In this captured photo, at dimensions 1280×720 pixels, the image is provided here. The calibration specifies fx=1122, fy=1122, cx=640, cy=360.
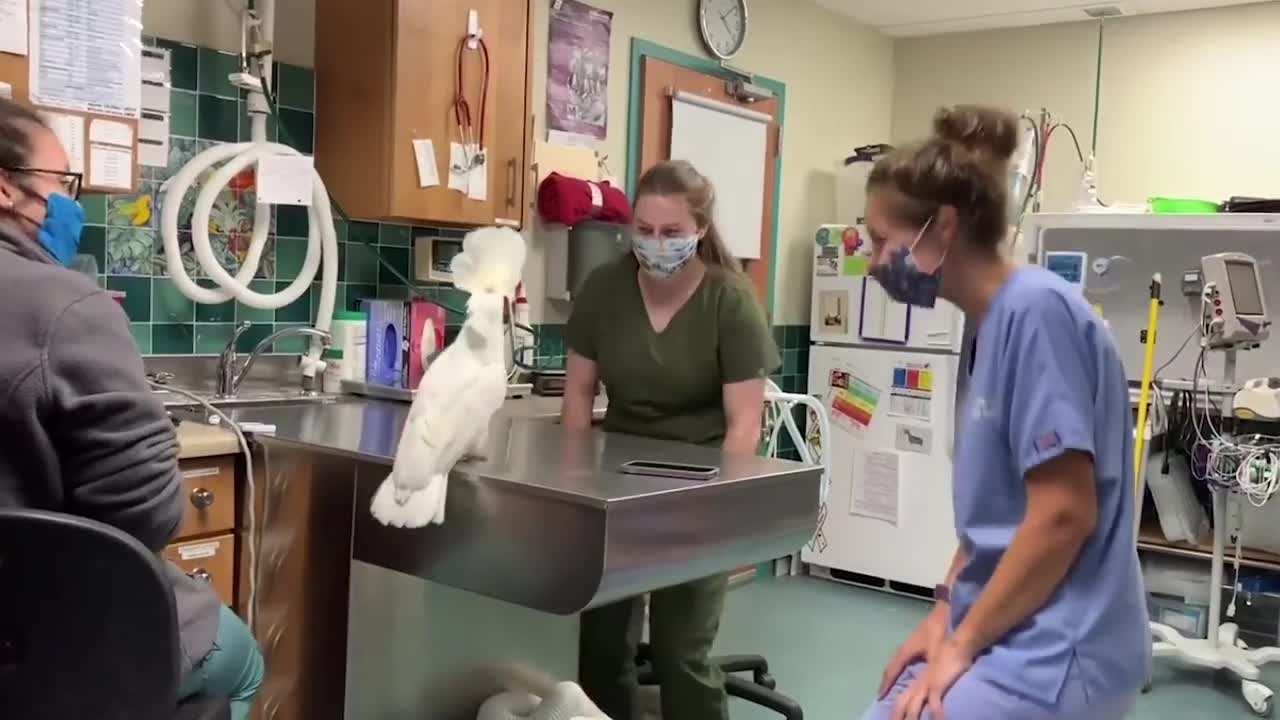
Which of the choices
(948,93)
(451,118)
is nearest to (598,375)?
(451,118)

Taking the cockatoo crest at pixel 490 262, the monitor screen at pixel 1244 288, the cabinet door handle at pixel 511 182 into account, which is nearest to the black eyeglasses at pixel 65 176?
the cockatoo crest at pixel 490 262

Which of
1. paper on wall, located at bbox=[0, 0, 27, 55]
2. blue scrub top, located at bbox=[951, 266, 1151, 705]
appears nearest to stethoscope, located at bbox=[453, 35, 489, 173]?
paper on wall, located at bbox=[0, 0, 27, 55]

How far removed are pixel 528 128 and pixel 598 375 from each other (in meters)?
0.98

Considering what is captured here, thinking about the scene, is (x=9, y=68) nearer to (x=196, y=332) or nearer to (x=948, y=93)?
(x=196, y=332)

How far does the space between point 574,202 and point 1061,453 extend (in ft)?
7.76

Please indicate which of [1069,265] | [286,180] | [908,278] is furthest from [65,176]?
[1069,265]

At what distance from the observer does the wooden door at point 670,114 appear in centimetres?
404

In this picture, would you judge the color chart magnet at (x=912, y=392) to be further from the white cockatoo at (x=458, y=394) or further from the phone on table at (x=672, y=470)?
the white cockatoo at (x=458, y=394)

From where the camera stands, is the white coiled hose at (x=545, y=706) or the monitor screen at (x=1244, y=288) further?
the monitor screen at (x=1244, y=288)

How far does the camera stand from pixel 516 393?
322 cm

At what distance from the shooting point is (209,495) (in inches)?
83.5

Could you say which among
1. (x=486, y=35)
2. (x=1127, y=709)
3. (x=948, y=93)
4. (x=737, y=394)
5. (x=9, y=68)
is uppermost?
(x=948, y=93)

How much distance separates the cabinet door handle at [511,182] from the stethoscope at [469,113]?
128 millimetres

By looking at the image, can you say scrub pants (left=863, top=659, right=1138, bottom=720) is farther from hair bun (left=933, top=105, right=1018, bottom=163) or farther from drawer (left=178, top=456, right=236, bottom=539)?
drawer (left=178, top=456, right=236, bottom=539)
